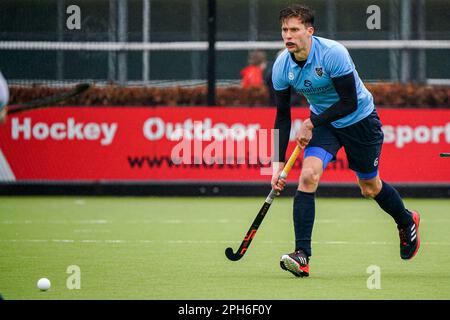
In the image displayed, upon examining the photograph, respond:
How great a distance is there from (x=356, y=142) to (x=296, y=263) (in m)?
1.04

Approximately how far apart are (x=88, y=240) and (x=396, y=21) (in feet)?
19.8

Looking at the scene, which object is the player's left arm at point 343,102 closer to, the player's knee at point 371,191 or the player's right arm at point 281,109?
the player's right arm at point 281,109

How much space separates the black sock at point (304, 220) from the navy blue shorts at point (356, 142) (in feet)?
1.04

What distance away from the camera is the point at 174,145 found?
14391mm

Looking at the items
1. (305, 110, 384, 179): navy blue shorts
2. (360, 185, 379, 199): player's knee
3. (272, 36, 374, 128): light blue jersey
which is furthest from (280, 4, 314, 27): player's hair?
(360, 185, 379, 199): player's knee

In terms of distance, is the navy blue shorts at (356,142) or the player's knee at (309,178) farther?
the navy blue shorts at (356,142)

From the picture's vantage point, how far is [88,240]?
1003 cm

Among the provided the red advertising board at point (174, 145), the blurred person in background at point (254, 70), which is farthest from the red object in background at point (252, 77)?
the red advertising board at point (174, 145)

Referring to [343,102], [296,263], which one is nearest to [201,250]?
[296,263]

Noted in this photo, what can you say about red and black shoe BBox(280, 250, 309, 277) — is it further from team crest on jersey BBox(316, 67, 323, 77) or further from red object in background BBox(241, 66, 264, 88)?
red object in background BBox(241, 66, 264, 88)

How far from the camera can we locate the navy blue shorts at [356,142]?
26.5 ft

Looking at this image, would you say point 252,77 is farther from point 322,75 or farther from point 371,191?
point 322,75

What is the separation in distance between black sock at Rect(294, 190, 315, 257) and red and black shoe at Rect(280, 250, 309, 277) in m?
0.06

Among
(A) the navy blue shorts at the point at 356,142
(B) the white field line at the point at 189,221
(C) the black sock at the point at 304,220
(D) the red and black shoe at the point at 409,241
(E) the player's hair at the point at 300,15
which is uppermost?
(E) the player's hair at the point at 300,15
